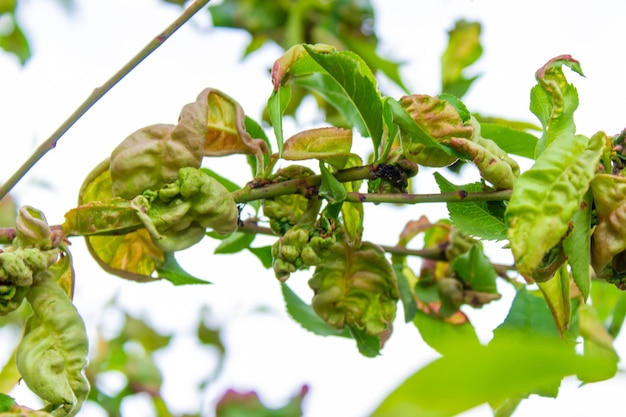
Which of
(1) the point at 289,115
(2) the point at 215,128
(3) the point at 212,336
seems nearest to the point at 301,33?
(1) the point at 289,115

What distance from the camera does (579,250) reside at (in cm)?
72

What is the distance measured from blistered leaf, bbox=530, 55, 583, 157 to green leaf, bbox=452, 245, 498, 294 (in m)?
0.43

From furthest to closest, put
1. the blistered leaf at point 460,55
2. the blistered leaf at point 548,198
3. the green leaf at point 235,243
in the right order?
1. the blistered leaf at point 460,55
2. the green leaf at point 235,243
3. the blistered leaf at point 548,198

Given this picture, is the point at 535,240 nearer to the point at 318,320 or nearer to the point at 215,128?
the point at 215,128

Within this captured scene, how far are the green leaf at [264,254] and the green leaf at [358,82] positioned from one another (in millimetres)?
387

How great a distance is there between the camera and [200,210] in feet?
2.66

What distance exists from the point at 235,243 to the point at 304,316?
6.5 inches

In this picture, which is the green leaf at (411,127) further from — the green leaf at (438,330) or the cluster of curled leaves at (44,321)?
the green leaf at (438,330)

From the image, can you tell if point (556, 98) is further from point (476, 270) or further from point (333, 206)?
point (476, 270)

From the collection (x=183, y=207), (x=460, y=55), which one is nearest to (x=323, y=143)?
(x=183, y=207)

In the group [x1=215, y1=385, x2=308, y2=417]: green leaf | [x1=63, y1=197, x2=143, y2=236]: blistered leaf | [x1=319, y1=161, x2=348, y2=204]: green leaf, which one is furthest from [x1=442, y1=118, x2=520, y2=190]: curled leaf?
[x1=215, y1=385, x2=308, y2=417]: green leaf

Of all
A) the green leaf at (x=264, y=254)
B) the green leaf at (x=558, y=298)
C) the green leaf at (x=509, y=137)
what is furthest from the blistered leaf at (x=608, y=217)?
the green leaf at (x=264, y=254)

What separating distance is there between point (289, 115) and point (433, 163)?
4.49 feet

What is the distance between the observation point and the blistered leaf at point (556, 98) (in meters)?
0.80
